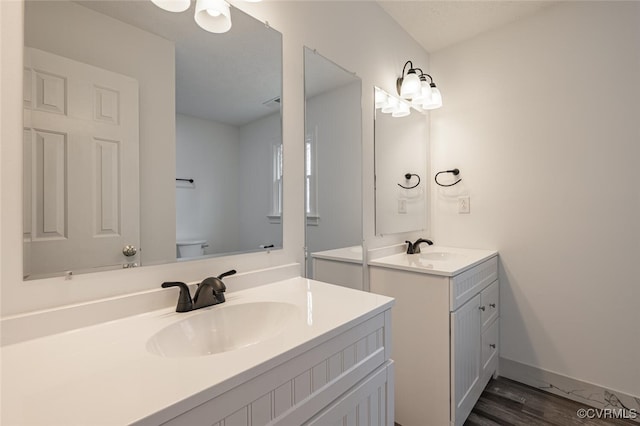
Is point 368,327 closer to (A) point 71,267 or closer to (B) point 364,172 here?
(A) point 71,267

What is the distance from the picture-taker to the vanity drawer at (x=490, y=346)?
5.86 feet

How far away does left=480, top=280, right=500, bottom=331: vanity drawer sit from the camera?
177 centimetres

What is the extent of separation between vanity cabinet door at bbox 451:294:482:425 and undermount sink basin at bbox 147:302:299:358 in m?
0.92

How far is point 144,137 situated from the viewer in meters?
0.91

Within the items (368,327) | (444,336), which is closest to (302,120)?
(368,327)

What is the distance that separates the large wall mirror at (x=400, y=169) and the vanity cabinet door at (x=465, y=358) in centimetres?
63

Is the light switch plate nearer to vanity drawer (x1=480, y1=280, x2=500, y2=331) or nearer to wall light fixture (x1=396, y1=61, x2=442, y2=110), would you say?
vanity drawer (x1=480, y1=280, x2=500, y2=331)

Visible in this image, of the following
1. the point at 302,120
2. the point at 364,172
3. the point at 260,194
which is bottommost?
the point at 260,194

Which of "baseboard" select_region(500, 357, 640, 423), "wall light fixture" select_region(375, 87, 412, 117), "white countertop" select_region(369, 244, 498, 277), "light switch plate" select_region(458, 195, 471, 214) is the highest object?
"wall light fixture" select_region(375, 87, 412, 117)

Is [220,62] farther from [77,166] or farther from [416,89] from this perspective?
[416,89]

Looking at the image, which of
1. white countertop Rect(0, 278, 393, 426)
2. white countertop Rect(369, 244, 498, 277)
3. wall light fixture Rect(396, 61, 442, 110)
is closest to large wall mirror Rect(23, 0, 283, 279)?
white countertop Rect(0, 278, 393, 426)

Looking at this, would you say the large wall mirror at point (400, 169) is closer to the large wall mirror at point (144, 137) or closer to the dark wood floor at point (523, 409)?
the large wall mirror at point (144, 137)

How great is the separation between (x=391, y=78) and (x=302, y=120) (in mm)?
948

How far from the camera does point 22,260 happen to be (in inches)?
28.1
